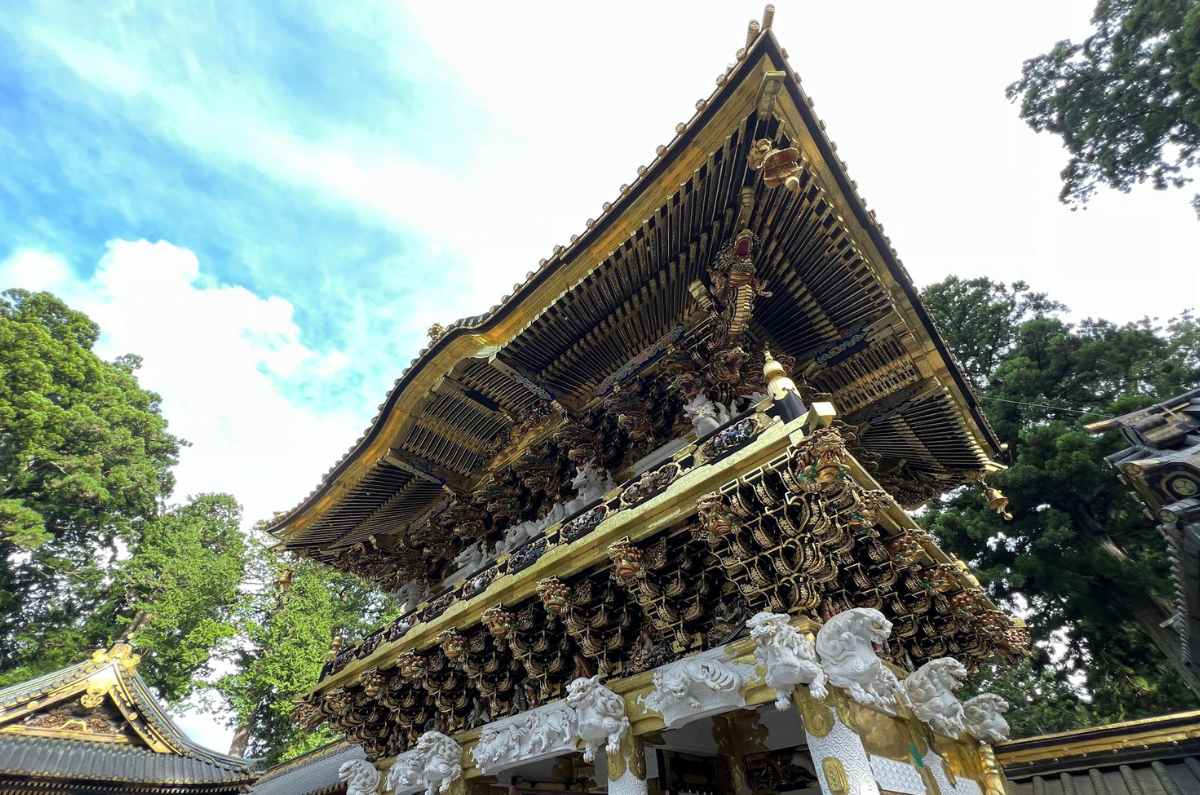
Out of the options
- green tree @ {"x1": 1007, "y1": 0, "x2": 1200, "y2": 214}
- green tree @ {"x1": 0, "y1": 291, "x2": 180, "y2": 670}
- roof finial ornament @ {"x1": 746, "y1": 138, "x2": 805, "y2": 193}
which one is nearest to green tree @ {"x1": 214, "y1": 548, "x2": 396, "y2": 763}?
A: green tree @ {"x1": 0, "y1": 291, "x2": 180, "y2": 670}

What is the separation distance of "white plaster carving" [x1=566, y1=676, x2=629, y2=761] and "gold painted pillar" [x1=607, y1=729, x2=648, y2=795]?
0.07m

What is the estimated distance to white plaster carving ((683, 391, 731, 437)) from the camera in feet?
19.6

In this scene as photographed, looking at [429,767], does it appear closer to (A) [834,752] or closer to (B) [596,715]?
(B) [596,715]

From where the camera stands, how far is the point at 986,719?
5.72 meters

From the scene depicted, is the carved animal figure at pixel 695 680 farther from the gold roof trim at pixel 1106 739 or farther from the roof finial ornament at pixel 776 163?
the gold roof trim at pixel 1106 739

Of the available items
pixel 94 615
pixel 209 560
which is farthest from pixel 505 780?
pixel 94 615

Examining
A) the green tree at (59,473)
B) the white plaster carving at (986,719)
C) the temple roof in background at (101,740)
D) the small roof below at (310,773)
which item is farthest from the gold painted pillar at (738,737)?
the green tree at (59,473)

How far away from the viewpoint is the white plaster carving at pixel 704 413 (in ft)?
19.6

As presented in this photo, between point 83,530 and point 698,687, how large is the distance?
29.5 metres

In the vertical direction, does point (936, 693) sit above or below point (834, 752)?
above

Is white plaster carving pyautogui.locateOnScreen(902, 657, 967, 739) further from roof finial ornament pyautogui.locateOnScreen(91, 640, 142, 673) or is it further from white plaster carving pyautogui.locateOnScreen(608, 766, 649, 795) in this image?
roof finial ornament pyautogui.locateOnScreen(91, 640, 142, 673)

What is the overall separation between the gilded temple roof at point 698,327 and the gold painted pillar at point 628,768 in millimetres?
3276

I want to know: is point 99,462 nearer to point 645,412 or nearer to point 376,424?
point 376,424

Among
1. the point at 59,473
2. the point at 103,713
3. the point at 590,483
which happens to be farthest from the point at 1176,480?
the point at 59,473
